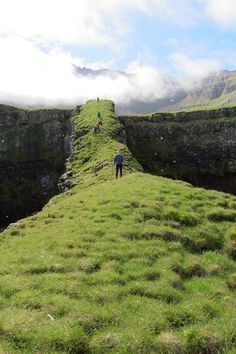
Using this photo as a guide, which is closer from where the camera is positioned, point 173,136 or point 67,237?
point 67,237

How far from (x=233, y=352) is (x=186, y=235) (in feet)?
39.1

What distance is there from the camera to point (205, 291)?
2086 centimetres

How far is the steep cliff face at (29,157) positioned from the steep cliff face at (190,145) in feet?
49.7

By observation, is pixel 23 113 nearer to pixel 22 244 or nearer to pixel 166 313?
pixel 22 244

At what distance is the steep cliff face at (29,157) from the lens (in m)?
103

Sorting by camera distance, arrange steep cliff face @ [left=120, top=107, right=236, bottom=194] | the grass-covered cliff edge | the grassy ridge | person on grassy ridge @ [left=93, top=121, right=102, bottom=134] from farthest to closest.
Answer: steep cliff face @ [left=120, top=107, right=236, bottom=194]
person on grassy ridge @ [left=93, top=121, right=102, bottom=134]
the grassy ridge
the grass-covered cliff edge

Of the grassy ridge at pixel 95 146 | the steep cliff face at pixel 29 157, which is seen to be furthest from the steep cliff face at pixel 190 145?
the steep cliff face at pixel 29 157

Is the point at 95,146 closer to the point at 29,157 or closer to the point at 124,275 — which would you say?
the point at 29,157

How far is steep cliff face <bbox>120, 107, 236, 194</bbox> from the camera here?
334 feet

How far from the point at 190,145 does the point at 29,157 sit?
1384 inches

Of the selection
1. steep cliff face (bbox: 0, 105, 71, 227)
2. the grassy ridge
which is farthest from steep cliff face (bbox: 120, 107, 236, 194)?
steep cliff face (bbox: 0, 105, 71, 227)

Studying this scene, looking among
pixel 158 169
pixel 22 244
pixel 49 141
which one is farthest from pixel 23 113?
pixel 22 244

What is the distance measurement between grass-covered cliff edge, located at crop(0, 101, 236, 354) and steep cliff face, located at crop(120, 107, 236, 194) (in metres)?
65.6

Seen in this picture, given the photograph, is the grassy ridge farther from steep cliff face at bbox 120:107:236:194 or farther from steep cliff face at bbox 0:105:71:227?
steep cliff face at bbox 120:107:236:194
